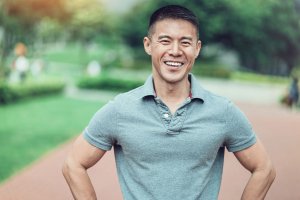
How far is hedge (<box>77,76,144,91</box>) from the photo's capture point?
637 inches

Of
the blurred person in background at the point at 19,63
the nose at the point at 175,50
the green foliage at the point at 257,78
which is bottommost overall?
the green foliage at the point at 257,78

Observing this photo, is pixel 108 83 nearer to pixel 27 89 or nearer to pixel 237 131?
pixel 27 89

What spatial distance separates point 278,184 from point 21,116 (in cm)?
681

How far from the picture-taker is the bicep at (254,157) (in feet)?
6.05

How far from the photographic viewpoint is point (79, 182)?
1.85m

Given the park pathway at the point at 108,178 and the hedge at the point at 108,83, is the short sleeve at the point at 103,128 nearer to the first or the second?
the park pathway at the point at 108,178

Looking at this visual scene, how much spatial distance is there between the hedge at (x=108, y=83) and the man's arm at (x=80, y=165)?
14.2 m

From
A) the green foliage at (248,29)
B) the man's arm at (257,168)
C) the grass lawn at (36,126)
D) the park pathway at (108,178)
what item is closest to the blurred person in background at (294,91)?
the green foliage at (248,29)

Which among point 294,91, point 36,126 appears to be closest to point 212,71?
point 294,91

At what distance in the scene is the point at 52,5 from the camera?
1546cm

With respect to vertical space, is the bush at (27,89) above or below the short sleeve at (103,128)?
below

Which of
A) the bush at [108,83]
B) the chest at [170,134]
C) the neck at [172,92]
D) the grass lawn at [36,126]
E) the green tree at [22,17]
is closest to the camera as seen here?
the chest at [170,134]

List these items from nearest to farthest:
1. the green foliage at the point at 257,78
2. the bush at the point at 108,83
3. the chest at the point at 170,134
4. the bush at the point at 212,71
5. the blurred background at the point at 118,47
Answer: the chest at the point at 170,134 → the blurred background at the point at 118,47 → the green foliage at the point at 257,78 → the bush at the point at 212,71 → the bush at the point at 108,83

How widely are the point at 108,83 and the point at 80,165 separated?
14869mm
